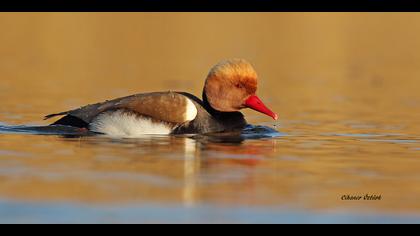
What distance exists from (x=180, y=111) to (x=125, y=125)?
0.66 m

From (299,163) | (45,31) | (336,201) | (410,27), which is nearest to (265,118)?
(299,163)

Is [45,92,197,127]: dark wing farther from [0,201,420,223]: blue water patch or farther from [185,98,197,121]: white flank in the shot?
[0,201,420,223]: blue water patch

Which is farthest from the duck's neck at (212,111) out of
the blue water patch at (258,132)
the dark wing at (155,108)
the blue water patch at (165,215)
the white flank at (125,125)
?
the blue water patch at (165,215)

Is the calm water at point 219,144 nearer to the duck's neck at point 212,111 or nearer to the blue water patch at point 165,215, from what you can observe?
the blue water patch at point 165,215

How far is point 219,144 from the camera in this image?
10688 millimetres

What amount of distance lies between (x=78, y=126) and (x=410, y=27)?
84.9 ft

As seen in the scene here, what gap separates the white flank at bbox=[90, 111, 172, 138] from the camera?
1135 centimetres

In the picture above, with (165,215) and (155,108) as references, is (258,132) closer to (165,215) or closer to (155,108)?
(155,108)

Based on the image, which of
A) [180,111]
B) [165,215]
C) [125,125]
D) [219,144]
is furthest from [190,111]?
[165,215]

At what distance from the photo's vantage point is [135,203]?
7.19 metres

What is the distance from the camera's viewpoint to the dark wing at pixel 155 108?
11344 mm

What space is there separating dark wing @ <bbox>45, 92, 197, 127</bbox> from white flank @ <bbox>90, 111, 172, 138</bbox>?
73 mm

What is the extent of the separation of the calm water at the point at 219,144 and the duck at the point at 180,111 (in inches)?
11.1
